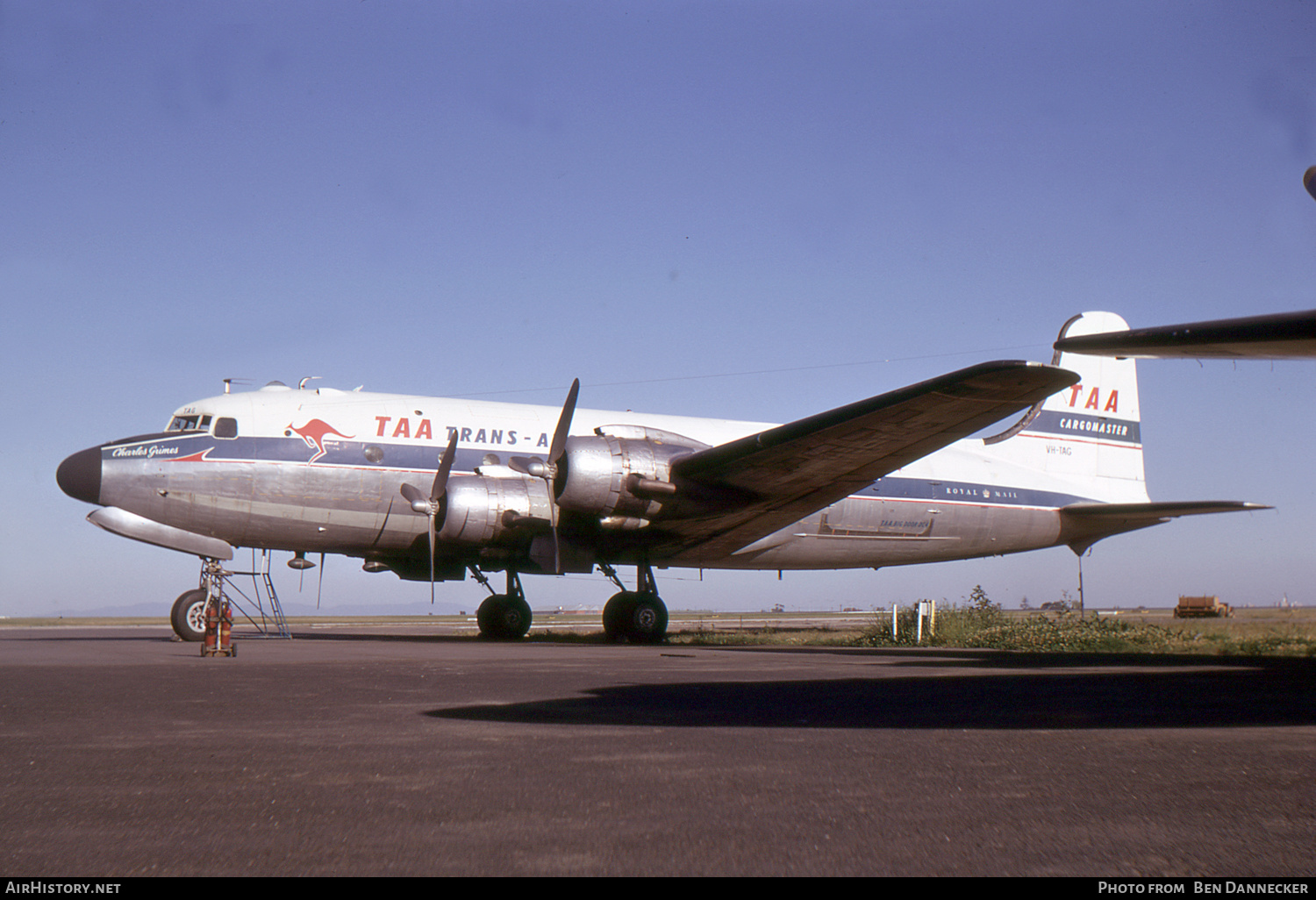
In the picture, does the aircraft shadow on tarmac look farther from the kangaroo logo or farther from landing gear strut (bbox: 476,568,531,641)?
landing gear strut (bbox: 476,568,531,641)

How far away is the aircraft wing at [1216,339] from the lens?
5.45 metres

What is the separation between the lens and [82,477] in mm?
17656

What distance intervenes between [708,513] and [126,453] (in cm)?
1044

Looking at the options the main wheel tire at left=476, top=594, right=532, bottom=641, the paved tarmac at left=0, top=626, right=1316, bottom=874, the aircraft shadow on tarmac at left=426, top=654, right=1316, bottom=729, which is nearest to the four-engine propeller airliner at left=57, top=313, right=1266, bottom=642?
the main wheel tire at left=476, top=594, right=532, bottom=641

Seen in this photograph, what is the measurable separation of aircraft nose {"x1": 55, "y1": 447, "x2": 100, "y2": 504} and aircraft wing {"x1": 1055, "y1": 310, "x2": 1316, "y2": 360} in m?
17.3

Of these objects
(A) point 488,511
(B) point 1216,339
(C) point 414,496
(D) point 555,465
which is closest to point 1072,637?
(D) point 555,465

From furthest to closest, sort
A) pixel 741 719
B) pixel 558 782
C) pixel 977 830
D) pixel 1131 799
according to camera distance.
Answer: pixel 741 719 → pixel 558 782 → pixel 1131 799 → pixel 977 830

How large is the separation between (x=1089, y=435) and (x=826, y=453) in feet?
41.7

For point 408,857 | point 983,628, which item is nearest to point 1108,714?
point 408,857

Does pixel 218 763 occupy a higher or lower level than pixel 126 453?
lower

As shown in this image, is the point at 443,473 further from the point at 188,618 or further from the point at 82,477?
the point at 82,477

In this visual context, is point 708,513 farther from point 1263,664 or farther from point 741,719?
point 741,719

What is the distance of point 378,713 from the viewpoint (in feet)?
23.5

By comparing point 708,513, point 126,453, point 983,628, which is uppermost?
point 126,453
